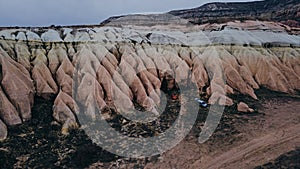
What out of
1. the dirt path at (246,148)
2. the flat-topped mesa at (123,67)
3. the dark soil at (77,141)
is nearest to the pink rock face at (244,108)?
the dark soil at (77,141)

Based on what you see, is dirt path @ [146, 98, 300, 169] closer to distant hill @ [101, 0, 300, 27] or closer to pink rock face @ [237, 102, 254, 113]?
pink rock face @ [237, 102, 254, 113]

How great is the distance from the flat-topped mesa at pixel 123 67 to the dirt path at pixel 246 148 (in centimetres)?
358

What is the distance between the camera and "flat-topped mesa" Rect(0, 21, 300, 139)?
16.2 meters

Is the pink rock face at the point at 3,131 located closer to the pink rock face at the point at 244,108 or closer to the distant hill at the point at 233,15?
the pink rock face at the point at 244,108

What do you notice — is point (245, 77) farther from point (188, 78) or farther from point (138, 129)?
point (138, 129)

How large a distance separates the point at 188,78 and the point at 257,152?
9941mm

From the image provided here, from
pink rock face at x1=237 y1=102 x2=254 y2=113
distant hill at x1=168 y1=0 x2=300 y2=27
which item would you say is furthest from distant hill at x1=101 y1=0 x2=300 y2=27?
pink rock face at x1=237 y1=102 x2=254 y2=113

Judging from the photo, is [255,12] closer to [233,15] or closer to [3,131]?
[233,15]

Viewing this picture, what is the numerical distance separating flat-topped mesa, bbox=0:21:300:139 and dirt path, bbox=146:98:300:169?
3583mm

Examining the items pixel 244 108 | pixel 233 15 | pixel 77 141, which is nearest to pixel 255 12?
pixel 233 15

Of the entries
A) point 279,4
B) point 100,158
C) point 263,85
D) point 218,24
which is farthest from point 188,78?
point 279,4

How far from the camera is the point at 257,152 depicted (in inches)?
494

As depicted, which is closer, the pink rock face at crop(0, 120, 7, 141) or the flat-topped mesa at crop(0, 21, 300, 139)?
the pink rock face at crop(0, 120, 7, 141)

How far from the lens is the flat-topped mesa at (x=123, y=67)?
640 inches
